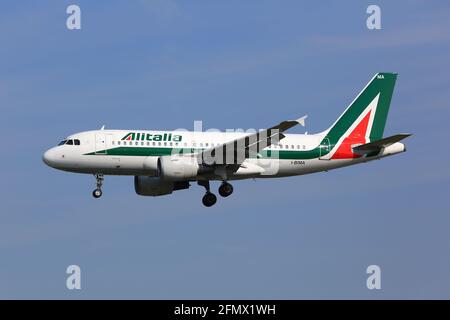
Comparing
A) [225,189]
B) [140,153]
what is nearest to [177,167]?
[140,153]

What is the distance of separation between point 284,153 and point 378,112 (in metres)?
8.57

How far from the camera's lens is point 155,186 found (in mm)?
73750

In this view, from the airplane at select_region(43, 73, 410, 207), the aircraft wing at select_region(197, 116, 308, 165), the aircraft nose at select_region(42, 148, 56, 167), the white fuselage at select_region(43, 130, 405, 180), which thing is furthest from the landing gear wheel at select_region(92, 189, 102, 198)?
the aircraft wing at select_region(197, 116, 308, 165)

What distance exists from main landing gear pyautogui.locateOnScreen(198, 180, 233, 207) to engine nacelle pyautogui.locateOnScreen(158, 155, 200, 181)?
2767mm

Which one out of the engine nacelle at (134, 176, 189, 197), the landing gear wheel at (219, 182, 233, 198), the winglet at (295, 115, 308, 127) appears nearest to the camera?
the winglet at (295, 115, 308, 127)

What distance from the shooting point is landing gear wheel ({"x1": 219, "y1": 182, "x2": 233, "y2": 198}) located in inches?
2788

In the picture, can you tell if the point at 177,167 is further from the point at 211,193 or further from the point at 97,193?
the point at 97,193

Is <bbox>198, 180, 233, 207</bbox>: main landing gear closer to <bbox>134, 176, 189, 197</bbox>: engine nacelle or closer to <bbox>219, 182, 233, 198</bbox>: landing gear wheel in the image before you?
<bbox>219, 182, 233, 198</bbox>: landing gear wheel

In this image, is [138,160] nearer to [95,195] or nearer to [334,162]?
[95,195]

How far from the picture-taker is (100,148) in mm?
69125

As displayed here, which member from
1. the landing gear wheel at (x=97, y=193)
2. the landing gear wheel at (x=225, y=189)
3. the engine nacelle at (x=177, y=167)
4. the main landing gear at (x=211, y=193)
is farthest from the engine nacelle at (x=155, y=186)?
the engine nacelle at (x=177, y=167)

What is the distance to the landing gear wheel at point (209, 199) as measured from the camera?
71312 millimetres

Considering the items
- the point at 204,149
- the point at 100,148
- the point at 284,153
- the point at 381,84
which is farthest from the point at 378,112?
the point at 100,148

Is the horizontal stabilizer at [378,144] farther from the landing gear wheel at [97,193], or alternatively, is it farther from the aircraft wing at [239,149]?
the landing gear wheel at [97,193]
